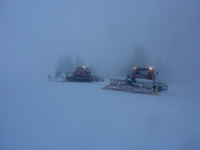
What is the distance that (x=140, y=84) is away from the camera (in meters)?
9.78

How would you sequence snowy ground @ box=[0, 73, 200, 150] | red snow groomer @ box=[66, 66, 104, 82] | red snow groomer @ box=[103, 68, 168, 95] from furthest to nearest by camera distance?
1. red snow groomer @ box=[66, 66, 104, 82]
2. red snow groomer @ box=[103, 68, 168, 95]
3. snowy ground @ box=[0, 73, 200, 150]

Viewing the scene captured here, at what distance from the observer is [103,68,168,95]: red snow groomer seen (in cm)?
963

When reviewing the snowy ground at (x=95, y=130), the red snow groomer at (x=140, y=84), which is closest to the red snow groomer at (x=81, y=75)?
the red snow groomer at (x=140, y=84)

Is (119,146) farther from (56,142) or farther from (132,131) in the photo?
(56,142)

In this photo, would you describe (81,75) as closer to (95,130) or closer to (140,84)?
(140,84)

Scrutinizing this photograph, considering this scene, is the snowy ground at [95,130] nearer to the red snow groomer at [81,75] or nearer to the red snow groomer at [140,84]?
the red snow groomer at [140,84]

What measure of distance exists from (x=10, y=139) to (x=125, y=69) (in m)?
23.2

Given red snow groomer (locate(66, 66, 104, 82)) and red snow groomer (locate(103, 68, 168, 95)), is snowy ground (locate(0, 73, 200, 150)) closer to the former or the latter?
red snow groomer (locate(103, 68, 168, 95))

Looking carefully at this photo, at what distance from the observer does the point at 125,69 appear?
80.3 ft

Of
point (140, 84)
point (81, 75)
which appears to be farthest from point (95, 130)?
point (81, 75)

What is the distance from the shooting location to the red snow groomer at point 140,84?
963cm

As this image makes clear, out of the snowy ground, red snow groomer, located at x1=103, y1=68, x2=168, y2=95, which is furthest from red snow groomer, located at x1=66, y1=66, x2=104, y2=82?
the snowy ground

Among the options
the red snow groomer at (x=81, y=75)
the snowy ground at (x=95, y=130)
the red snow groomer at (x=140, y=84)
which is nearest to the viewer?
the snowy ground at (x=95, y=130)

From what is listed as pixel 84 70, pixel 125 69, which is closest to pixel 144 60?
pixel 125 69
